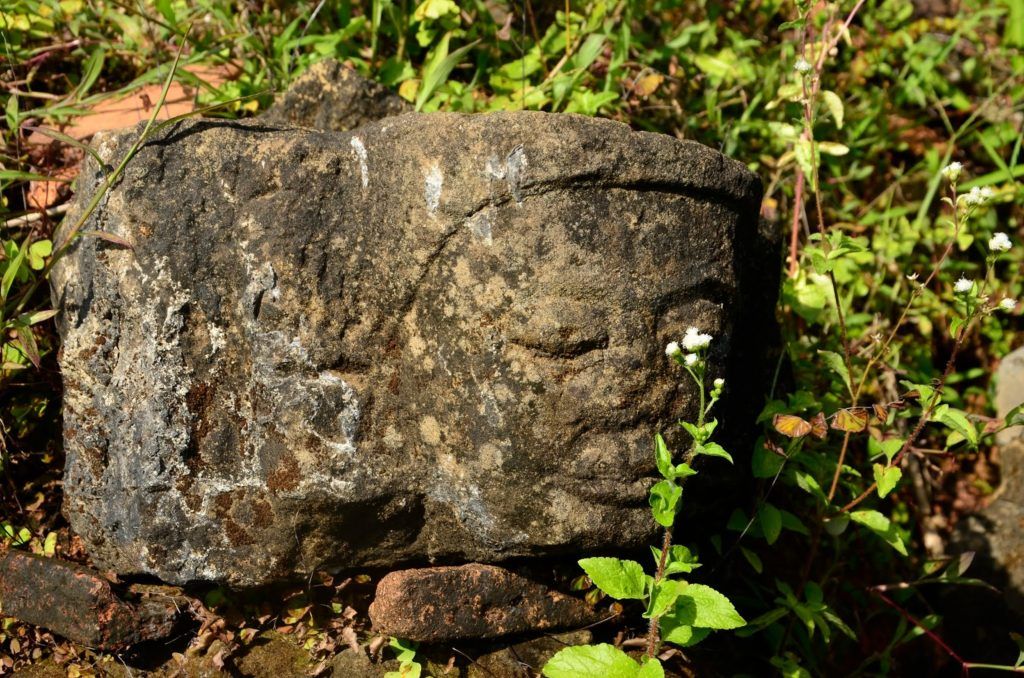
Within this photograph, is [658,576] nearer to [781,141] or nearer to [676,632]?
[676,632]

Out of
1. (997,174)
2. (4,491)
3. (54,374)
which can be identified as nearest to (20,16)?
(54,374)

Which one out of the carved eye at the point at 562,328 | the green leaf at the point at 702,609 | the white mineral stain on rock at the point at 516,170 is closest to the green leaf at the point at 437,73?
the white mineral stain on rock at the point at 516,170

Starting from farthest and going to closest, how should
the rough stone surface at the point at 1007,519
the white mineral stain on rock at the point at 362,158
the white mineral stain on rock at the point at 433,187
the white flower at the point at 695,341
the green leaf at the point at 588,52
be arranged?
the green leaf at the point at 588,52
the rough stone surface at the point at 1007,519
the white mineral stain on rock at the point at 362,158
the white mineral stain on rock at the point at 433,187
the white flower at the point at 695,341

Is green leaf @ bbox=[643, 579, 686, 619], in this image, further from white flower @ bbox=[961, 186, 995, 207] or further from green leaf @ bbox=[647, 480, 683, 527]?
white flower @ bbox=[961, 186, 995, 207]

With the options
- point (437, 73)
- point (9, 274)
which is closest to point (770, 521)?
point (437, 73)

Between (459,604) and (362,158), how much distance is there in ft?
3.89

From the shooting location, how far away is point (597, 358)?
2.16m

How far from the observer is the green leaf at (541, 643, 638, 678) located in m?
2.04

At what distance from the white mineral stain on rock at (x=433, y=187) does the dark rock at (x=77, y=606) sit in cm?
133

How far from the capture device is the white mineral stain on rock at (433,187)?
87.2 inches

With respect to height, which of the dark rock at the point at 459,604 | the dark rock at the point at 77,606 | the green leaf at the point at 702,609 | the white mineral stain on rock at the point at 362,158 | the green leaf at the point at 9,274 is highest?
the white mineral stain on rock at the point at 362,158

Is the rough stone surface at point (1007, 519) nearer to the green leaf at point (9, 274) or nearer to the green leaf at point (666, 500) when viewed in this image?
the green leaf at point (666, 500)

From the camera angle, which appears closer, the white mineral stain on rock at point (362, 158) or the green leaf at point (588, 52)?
the white mineral stain on rock at point (362, 158)

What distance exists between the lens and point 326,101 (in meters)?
2.87
